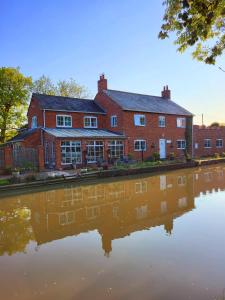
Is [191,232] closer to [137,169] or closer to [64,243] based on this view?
[64,243]

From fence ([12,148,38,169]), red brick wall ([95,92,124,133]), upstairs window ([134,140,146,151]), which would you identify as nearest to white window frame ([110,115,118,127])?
red brick wall ([95,92,124,133])

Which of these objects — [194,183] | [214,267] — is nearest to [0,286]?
[214,267]

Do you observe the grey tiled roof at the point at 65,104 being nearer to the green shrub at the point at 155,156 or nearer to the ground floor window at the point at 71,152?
the ground floor window at the point at 71,152

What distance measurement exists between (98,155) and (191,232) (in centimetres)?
1669

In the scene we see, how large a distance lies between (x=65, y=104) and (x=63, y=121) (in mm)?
2070

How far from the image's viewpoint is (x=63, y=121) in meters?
24.4

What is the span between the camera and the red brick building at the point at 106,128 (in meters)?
22.0

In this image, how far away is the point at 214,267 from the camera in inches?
198

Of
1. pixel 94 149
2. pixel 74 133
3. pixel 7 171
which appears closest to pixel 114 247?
pixel 7 171

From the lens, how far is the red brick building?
72.0 feet

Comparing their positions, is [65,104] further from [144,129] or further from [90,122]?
[144,129]

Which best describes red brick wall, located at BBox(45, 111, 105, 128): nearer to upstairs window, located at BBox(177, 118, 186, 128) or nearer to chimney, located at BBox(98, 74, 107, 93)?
chimney, located at BBox(98, 74, 107, 93)

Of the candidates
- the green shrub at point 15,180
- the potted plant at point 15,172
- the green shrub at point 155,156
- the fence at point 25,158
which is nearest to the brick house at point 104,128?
the green shrub at point 155,156

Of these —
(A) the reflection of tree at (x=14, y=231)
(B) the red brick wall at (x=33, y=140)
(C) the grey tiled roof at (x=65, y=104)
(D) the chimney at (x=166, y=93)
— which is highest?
(D) the chimney at (x=166, y=93)
